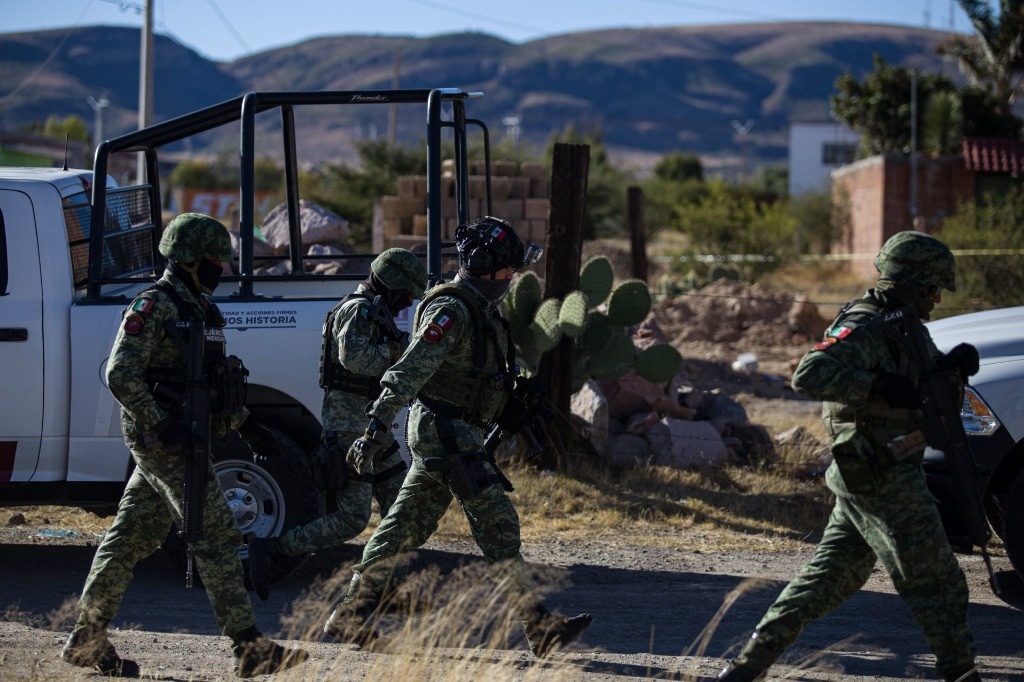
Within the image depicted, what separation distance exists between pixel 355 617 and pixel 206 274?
149 cm

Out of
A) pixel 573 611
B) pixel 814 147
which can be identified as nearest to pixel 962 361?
pixel 573 611

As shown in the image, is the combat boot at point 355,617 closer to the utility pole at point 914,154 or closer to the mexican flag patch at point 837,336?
the mexican flag patch at point 837,336

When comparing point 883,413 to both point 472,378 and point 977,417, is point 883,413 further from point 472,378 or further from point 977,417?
point 977,417

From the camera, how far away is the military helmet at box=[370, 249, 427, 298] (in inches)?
212

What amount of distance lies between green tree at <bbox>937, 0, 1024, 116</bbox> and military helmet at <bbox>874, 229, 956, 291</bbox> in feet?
96.8

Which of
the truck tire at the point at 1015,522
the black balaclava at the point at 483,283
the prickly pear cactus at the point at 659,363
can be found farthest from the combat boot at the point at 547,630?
the prickly pear cactus at the point at 659,363

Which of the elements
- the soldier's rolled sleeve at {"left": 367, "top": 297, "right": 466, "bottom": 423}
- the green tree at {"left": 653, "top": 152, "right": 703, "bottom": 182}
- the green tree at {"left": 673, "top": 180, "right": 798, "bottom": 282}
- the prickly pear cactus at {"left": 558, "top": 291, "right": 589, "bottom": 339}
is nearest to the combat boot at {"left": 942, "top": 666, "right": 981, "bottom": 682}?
the soldier's rolled sleeve at {"left": 367, "top": 297, "right": 466, "bottom": 423}

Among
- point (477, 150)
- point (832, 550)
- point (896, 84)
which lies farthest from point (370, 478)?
point (896, 84)

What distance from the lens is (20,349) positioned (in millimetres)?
5660

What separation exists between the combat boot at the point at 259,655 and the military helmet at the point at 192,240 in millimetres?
1436

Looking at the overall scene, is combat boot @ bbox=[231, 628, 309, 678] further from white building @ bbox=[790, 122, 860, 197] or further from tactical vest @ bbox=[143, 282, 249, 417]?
white building @ bbox=[790, 122, 860, 197]

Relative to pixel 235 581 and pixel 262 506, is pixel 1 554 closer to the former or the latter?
pixel 262 506

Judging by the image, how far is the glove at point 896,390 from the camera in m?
3.96

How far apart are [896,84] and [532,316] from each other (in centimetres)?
2721
